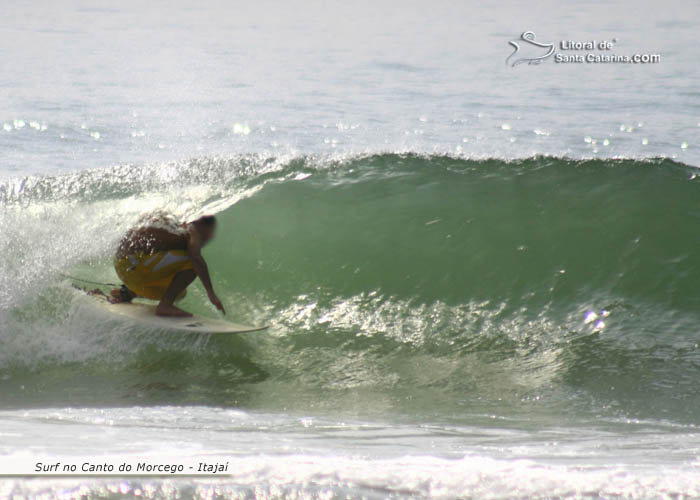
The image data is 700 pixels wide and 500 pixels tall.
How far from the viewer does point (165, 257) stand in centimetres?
562

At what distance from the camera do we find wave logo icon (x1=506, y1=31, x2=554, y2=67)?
2162cm

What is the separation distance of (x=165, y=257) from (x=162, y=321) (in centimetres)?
42

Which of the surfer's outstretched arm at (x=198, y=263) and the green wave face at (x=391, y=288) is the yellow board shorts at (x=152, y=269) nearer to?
the surfer's outstretched arm at (x=198, y=263)

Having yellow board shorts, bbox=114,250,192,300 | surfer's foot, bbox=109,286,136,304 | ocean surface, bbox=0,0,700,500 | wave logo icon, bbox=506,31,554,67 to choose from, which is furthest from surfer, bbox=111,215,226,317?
wave logo icon, bbox=506,31,554,67

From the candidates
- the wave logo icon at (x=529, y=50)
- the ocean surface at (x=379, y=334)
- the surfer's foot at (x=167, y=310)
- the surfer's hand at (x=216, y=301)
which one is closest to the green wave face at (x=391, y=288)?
the ocean surface at (x=379, y=334)

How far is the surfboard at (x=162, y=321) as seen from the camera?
5.53 meters

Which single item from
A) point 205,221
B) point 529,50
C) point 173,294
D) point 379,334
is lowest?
point 379,334

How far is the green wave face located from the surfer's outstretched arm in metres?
0.36

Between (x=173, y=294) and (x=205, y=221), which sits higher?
(x=205, y=221)

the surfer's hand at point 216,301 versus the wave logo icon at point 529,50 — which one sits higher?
the wave logo icon at point 529,50

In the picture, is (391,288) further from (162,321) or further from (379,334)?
(162,321)

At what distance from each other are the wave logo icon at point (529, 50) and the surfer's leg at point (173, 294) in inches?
677

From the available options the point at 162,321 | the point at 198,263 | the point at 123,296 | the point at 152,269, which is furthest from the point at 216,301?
the point at 123,296

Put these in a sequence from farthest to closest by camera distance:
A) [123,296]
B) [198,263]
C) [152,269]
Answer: [123,296], [152,269], [198,263]
